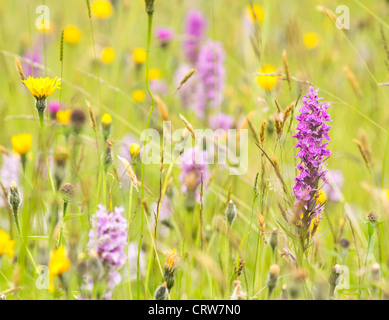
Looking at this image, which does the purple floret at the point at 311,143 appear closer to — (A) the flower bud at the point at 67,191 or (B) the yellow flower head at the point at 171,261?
(B) the yellow flower head at the point at 171,261

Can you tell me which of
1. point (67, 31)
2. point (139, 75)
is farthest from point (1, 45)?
point (139, 75)

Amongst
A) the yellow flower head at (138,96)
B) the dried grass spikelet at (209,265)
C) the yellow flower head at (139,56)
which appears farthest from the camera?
the yellow flower head at (139,56)

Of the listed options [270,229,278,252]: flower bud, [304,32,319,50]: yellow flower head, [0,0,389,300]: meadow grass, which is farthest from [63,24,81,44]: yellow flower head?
[270,229,278,252]: flower bud

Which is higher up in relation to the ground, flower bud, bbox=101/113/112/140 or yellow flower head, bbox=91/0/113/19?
yellow flower head, bbox=91/0/113/19

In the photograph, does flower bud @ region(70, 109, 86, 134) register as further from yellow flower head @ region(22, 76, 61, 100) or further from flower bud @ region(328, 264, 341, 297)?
flower bud @ region(328, 264, 341, 297)

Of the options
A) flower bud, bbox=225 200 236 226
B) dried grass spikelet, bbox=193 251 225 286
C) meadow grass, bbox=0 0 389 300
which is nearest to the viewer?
dried grass spikelet, bbox=193 251 225 286

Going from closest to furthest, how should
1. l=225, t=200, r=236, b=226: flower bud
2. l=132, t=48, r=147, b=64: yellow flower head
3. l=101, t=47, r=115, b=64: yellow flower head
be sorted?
l=225, t=200, r=236, b=226: flower bud
l=132, t=48, r=147, b=64: yellow flower head
l=101, t=47, r=115, b=64: yellow flower head

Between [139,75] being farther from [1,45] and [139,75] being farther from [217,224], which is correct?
[217,224]

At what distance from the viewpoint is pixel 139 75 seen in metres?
3.02

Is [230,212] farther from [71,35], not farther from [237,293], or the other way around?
[71,35]

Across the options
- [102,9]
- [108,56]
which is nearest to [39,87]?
[108,56]

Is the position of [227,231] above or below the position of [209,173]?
below

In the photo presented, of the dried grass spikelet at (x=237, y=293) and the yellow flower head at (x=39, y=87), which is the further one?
the yellow flower head at (x=39, y=87)

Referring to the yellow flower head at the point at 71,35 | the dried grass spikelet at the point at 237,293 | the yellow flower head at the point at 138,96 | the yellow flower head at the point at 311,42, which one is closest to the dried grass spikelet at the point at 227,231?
the dried grass spikelet at the point at 237,293
